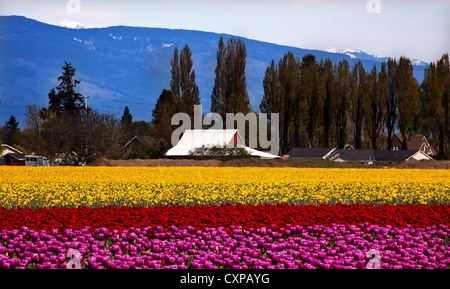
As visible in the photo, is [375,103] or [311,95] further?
[311,95]

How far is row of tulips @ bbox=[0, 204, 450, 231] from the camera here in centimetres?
1078

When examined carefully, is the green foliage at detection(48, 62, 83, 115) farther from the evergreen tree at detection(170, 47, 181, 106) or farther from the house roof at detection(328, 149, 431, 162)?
the house roof at detection(328, 149, 431, 162)

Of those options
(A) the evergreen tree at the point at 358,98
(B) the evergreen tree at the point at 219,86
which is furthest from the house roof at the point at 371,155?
(B) the evergreen tree at the point at 219,86

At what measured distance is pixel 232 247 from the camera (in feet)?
31.4

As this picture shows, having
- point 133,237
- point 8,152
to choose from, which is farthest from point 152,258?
point 8,152

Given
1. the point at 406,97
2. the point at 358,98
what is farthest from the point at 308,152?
the point at 406,97

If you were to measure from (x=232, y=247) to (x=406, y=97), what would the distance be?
53.2m

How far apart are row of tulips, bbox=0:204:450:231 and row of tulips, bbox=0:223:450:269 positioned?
12.3 inches

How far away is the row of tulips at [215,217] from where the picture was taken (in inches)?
424

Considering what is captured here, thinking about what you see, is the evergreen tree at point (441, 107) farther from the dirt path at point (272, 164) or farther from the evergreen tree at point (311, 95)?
the evergreen tree at point (311, 95)

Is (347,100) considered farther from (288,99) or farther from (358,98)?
(288,99)

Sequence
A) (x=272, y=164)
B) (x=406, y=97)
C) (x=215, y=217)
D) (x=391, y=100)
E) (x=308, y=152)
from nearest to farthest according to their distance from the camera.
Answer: (x=215, y=217) < (x=272, y=164) < (x=406, y=97) < (x=391, y=100) < (x=308, y=152)

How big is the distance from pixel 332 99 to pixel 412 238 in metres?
57.2

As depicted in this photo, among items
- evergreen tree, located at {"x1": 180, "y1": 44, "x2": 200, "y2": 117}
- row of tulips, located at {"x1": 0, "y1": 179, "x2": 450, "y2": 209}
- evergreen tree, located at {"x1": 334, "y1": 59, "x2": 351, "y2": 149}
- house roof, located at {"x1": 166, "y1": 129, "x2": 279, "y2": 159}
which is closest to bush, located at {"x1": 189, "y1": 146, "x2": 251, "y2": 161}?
house roof, located at {"x1": 166, "y1": 129, "x2": 279, "y2": 159}
